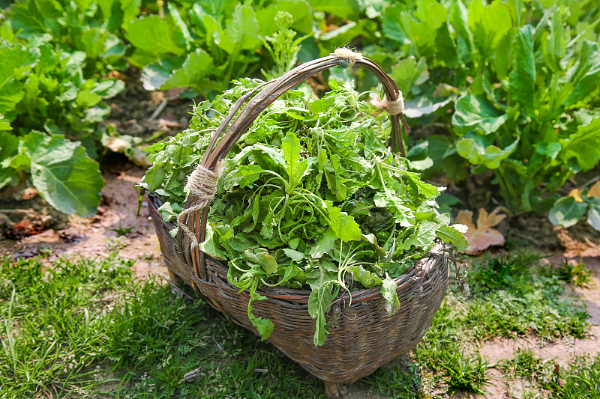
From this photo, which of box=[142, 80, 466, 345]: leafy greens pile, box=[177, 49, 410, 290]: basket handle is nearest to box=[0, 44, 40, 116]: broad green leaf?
box=[142, 80, 466, 345]: leafy greens pile

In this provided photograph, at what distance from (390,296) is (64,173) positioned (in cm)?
211

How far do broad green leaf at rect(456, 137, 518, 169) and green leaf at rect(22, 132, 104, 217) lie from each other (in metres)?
2.10

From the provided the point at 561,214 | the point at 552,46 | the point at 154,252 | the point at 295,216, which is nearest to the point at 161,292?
the point at 154,252

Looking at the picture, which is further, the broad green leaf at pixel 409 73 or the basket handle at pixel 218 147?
the broad green leaf at pixel 409 73

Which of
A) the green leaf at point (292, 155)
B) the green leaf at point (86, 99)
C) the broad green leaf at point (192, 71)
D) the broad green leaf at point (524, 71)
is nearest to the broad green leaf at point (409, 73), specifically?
the broad green leaf at point (524, 71)

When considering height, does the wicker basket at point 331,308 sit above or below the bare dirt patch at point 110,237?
above

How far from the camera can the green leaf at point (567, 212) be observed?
2590 millimetres

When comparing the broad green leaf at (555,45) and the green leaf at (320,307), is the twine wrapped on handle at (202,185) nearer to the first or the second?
the green leaf at (320,307)

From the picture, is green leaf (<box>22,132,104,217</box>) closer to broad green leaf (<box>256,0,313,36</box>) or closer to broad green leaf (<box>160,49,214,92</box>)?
broad green leaf (<box>160,49,214,92</box>)

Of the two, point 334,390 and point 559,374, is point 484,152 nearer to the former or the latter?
point 559,374

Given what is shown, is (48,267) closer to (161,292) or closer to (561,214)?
(161,292)

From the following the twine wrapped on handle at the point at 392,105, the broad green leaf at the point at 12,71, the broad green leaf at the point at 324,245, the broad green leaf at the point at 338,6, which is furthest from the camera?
the broad green leaf at the point at 338,6

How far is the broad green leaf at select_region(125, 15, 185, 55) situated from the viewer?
2963mm

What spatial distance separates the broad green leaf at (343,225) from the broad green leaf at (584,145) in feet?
5.27
